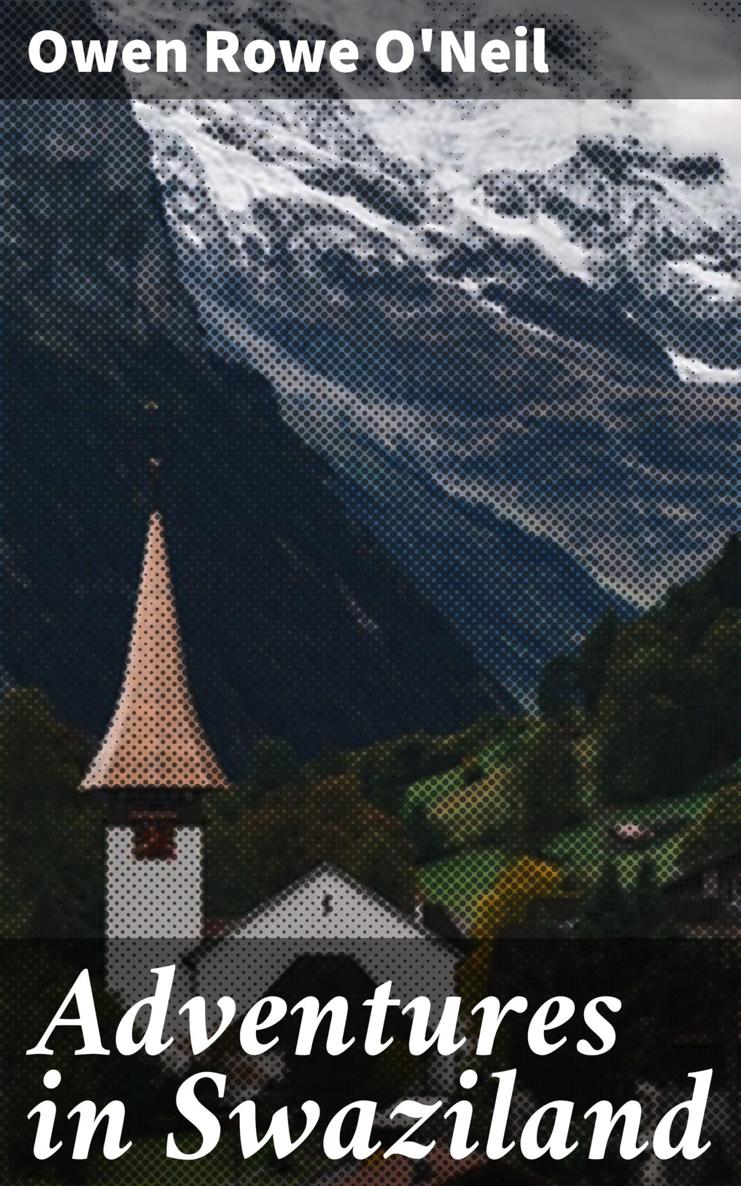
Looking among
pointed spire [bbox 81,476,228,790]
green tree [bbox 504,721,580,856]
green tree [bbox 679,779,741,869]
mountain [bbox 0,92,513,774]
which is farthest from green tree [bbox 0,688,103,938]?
green tree [bbox 679,779,741,869]

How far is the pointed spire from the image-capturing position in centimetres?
791

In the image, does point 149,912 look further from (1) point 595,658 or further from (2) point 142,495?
(2) point 142,495

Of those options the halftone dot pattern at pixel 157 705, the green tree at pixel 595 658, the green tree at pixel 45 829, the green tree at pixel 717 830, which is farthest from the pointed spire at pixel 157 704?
the green tree at pixel 717 830

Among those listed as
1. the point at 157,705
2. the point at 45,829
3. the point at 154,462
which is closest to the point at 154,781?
the point at 45,829

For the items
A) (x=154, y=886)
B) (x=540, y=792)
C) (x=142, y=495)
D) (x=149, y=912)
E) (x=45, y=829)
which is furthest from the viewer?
(x=149, y=912)

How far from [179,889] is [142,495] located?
115 inches

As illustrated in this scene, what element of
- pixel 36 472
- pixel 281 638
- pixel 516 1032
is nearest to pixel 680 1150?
pixel 516 1032

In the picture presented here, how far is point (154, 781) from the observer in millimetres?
11656

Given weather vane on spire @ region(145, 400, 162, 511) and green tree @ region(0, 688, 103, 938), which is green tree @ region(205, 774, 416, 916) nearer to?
green tree @ region(0, 688, 103, 938)

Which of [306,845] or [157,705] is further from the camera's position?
[306,845]

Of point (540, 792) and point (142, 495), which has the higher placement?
point (142, 495)

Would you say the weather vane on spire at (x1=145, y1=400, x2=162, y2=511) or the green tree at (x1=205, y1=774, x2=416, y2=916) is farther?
the green tree at (x1=205, y1=774, x2=416, y2=916)

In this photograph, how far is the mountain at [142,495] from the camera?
738 cm

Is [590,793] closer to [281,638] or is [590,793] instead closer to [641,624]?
[641,624]
